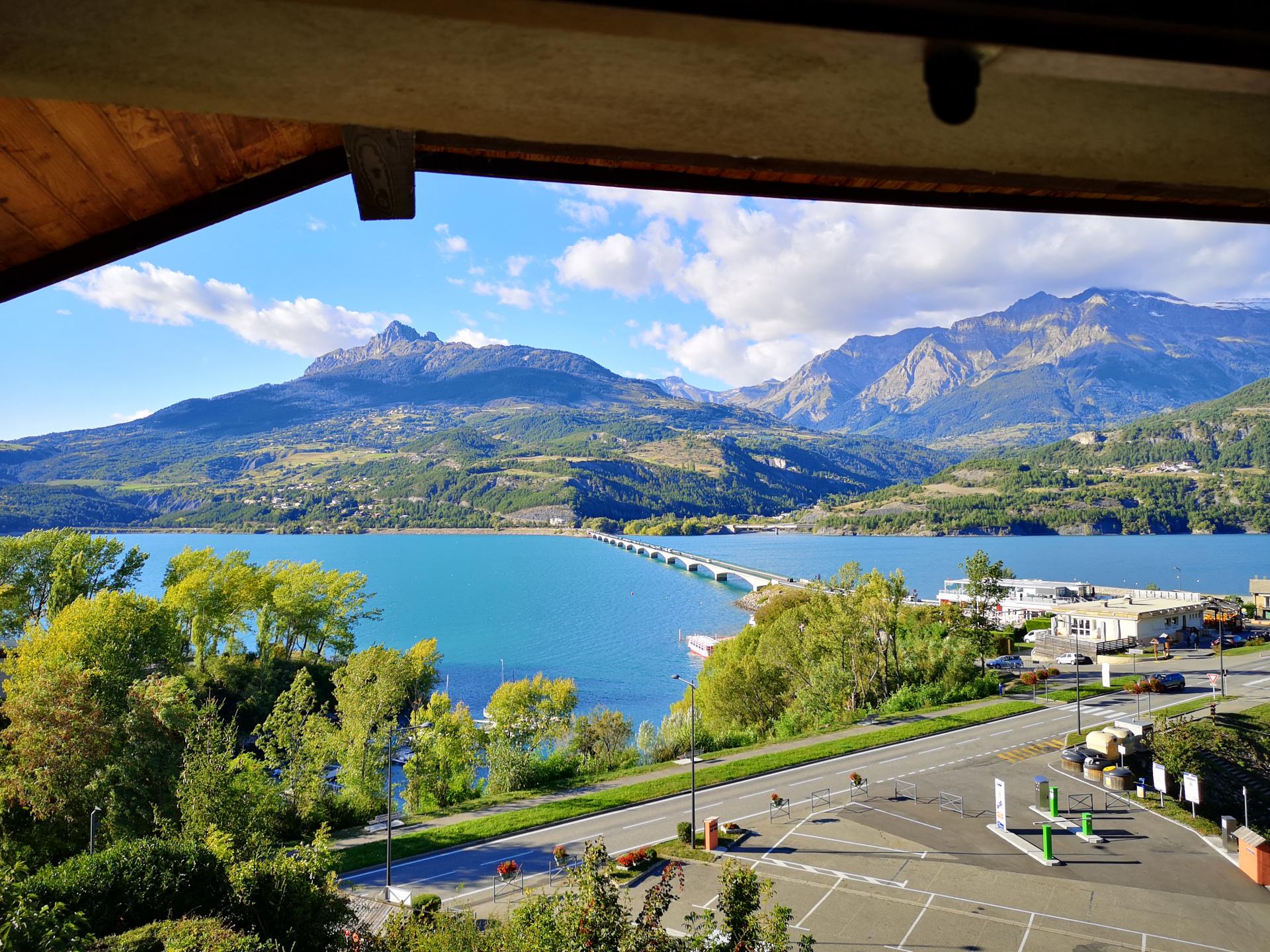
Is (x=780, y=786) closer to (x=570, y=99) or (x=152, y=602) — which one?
(x=570, y=99)

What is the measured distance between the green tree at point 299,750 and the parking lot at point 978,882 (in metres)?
10.5

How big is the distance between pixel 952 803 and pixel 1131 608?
39217mm

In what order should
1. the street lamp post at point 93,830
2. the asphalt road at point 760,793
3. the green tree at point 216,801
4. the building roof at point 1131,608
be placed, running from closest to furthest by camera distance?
the green tree at point 216,801, the street lamp post at point 93,830, the asphalt road at point 760,793, the building roof at point 1131,608

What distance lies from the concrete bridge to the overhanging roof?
69.3 metres

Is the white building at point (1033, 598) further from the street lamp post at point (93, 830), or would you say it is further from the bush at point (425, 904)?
the street lamp post at point (93, 830)

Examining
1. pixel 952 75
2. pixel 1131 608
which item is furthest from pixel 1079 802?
pixel 1131 608

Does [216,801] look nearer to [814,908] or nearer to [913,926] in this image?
[814,908]

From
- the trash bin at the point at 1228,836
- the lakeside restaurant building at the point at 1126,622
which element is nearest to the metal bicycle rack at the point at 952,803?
the trash bin at the point at 1228,836

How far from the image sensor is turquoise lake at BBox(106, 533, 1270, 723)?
62688 millimetres

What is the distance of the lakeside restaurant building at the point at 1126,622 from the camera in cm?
4797

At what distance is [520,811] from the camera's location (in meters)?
23.1

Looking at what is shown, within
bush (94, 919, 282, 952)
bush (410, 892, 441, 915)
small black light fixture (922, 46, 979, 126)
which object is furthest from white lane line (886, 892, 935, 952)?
small black light fixture (922, 46, 979, 126)

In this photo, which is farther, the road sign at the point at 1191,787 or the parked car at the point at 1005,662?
the parked car at the point at 1005,662

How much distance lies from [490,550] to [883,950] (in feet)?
499
